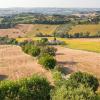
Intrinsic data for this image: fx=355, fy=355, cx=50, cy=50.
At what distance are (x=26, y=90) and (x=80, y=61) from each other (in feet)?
155

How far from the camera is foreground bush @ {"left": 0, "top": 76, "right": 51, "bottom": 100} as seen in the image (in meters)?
31.5

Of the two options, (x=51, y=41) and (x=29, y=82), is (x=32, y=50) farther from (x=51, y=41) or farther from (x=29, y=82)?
(x=29, y=82)

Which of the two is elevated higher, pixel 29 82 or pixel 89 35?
pixel 29 82

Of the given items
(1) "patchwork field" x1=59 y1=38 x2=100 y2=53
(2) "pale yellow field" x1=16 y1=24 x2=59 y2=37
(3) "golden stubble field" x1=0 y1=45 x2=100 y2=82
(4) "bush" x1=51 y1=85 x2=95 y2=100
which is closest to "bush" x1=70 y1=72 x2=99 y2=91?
(4) "bush" x1=51 y1=85 x2=95 y2=100

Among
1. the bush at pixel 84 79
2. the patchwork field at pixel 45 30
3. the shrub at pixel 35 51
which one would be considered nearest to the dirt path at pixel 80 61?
the shrub at pixel 35 51

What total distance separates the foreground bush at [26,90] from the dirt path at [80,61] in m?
24.0

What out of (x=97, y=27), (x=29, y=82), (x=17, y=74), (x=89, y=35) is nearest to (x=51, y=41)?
(x=89, y=35)

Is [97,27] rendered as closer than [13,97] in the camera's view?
No

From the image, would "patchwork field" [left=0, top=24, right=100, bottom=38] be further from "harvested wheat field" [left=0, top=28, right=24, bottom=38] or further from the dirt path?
the dirt path

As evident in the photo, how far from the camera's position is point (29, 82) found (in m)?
33.3

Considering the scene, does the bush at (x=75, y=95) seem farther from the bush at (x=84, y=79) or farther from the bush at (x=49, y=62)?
the bush at (x=49, y=62)

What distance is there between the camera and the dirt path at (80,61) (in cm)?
6494

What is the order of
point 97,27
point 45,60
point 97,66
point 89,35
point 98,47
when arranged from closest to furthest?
point 45,60 → point 97,66 → point 98,47 → point 89,35 → point 97,27

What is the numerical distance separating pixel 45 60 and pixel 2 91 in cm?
3021
